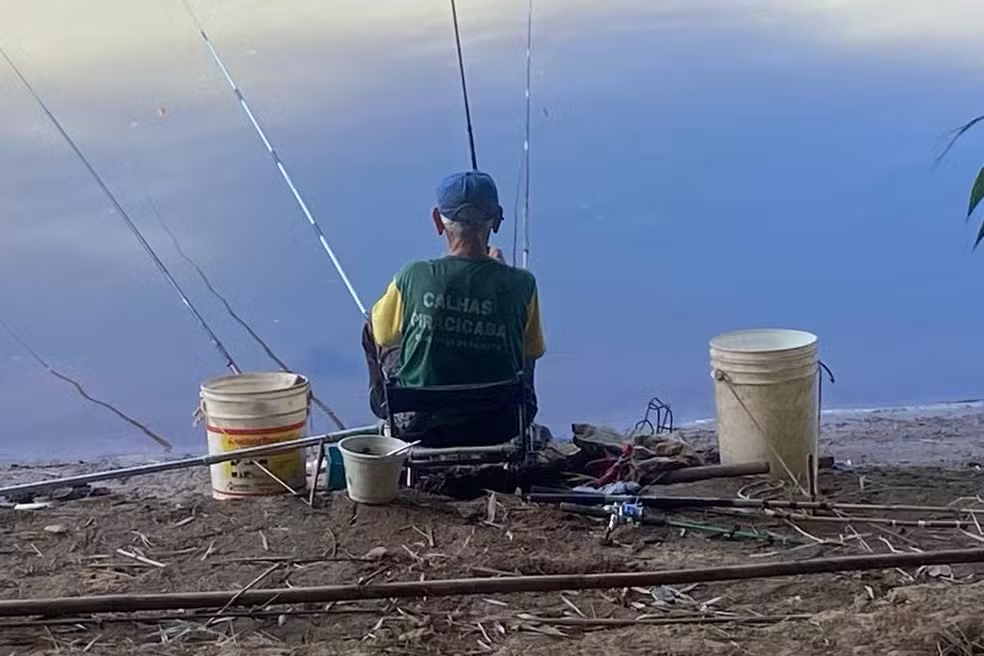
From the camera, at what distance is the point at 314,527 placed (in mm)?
3414

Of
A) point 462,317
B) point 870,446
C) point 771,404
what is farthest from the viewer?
point 870,446

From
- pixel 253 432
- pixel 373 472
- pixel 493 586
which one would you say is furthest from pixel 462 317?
pixel 493 586

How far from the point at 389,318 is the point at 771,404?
3.67 ft

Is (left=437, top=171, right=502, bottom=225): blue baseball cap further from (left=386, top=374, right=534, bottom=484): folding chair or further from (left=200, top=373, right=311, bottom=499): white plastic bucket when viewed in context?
(left=200, top=373, right=311, bottom=499): white plastic bucket

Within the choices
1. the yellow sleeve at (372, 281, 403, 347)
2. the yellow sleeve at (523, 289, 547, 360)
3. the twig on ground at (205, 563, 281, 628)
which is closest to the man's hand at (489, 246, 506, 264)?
the yellow sleeve at (523, 289, 547, 360)

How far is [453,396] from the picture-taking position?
3605mm

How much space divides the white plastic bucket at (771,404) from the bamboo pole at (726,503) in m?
0.37

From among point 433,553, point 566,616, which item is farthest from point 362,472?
point 566,616

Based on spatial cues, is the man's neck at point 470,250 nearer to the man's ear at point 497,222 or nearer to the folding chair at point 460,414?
the man's ear at point 497,222

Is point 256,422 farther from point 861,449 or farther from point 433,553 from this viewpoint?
point 861,449

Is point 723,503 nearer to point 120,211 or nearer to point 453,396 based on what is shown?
point 453,396

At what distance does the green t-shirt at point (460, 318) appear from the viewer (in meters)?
3.69

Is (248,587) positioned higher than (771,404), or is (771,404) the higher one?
(771,404)

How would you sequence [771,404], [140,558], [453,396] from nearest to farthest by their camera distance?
[140,558], [453,396], [771,404]
